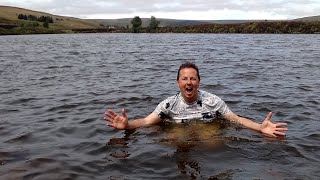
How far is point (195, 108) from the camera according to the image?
384 inches

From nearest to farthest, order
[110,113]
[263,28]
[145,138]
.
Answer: [110,113], [145,138], [263,28]

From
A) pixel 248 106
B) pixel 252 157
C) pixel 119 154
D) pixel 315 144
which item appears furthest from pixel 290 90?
pixel 119 154

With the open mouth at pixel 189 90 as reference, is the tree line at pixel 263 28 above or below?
below

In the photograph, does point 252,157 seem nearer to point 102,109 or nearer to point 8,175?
point 8,175

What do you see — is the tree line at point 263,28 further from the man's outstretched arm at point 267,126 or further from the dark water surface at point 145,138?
the man's outstretched arm at point 267,126

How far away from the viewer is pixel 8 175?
6.58 metres

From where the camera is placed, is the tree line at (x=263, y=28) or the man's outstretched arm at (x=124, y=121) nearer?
the man's outstretched arm at (x=124, y=121)

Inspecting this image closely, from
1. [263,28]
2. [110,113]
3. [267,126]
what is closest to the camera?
[267,126]

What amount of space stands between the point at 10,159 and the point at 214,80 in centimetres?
1231

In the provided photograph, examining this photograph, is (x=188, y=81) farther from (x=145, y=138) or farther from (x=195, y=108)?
(x=145, y=138)

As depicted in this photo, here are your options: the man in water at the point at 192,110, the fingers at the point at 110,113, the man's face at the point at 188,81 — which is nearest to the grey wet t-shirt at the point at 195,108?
the man in water at the point at 192,110

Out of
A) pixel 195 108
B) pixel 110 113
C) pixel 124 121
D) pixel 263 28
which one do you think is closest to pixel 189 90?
pixel 195 108

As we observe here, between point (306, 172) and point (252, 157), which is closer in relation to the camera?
Result: point (306, 172)

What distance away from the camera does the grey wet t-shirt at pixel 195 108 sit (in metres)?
9.67
